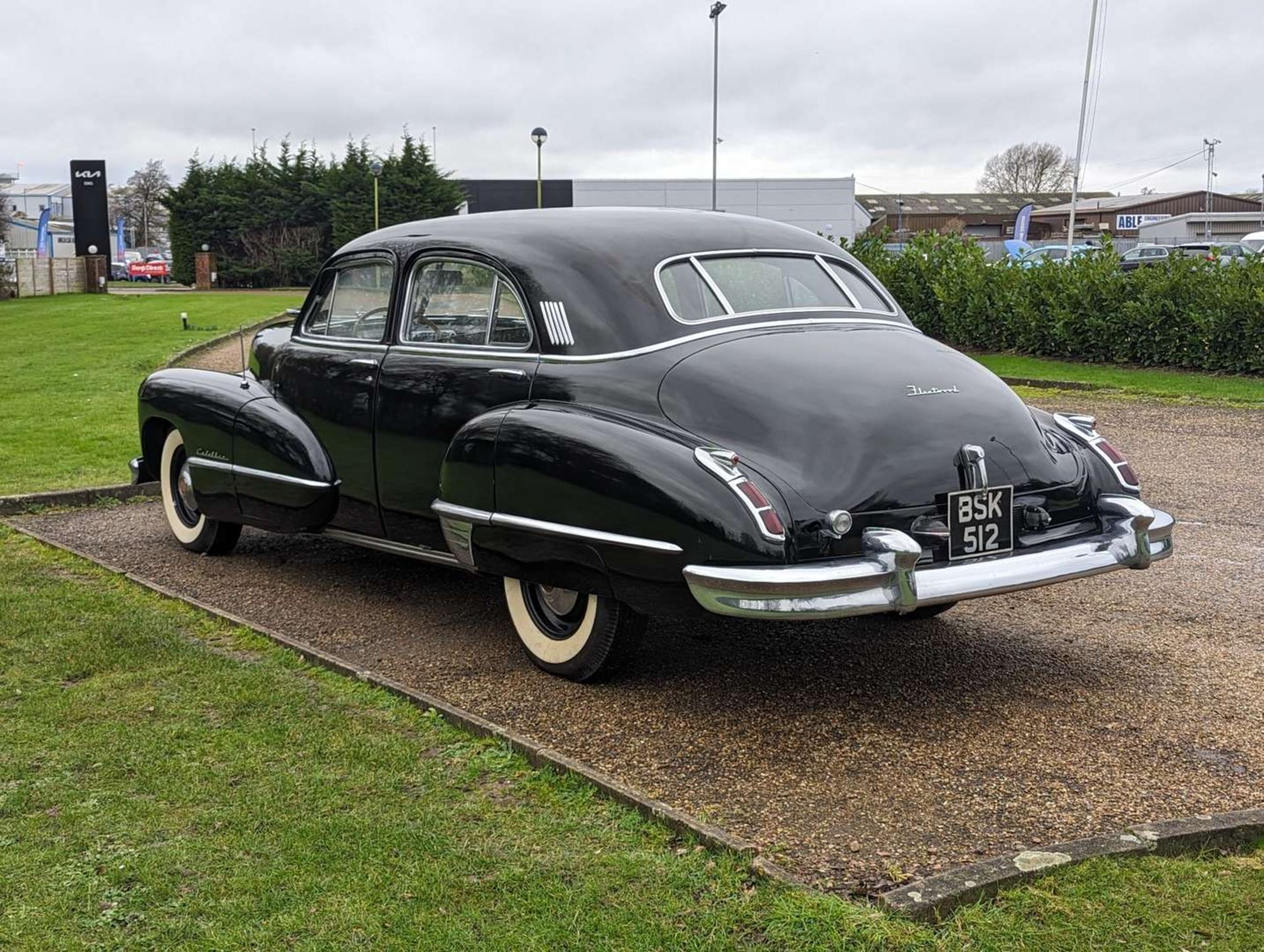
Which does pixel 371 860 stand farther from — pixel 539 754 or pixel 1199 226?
pixel 1199 226

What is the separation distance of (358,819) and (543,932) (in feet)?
2.70

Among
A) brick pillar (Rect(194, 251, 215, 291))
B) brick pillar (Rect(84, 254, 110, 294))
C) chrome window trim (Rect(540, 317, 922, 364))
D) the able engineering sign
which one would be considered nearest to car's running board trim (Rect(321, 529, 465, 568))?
chrome window trim (Rect(540, 317, 922, 364))

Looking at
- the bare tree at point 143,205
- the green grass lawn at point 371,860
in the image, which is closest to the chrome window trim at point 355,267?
the green grass lawn at point 371,860

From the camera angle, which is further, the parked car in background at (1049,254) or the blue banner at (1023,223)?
the blue banner at (1023,223)

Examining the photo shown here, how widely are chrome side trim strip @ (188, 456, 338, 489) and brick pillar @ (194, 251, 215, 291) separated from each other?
39.3 meters

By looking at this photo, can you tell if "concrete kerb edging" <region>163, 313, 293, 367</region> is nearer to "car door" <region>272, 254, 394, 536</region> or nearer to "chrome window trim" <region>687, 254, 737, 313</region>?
"car door" <region>272, 254, 394, 536</region>

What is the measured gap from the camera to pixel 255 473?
6.36 m

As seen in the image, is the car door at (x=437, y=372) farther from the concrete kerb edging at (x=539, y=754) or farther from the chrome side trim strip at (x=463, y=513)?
the concrete kerb edging at (x=539, y=754)

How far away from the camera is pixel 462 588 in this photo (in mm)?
6441

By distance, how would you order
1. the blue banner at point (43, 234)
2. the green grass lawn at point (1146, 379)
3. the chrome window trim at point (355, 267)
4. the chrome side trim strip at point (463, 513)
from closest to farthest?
the chrome side trim strip at point (463, 513) < the chrome window trim at point (355, 267) < the green grass lawn at point (1146, 379) < the blue banner at point (43, 234)

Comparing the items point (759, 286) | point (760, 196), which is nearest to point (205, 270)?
point (760, 196)

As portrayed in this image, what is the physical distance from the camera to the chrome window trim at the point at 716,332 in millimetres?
4938

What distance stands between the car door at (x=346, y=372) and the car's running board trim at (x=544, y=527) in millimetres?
770

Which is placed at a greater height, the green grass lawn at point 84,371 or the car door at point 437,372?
the car door at point 437,372
